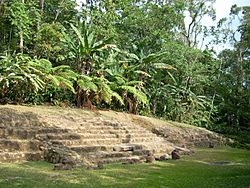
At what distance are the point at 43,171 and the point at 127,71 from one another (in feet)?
44.5

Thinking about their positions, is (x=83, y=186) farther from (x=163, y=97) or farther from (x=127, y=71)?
(x=163, y=97)

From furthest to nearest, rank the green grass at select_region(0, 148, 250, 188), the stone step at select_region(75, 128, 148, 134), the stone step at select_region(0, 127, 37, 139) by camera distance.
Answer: the stone step at select_region(75, 128, 148, 134)
the stone step at select_region(0, 127, 37, 139)
the green grass at select_region(0, 148, 250, 188)

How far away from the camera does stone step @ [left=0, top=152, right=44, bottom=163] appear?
32.6 ft

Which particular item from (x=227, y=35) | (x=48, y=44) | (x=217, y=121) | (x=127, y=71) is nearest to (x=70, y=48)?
(x=48, y=44)

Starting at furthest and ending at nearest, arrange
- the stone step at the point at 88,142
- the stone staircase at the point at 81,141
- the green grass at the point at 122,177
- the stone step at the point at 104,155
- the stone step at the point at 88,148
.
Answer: the stone step at the point at 88,142 < the stone step at the point at 88,148 < the stone step at the point at 104,155 < the stone staircase at the point at 81,141 < the green grass at the point at 122,177

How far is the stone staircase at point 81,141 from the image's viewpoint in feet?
34.7

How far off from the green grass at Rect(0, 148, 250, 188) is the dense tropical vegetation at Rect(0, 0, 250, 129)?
618 centimetres

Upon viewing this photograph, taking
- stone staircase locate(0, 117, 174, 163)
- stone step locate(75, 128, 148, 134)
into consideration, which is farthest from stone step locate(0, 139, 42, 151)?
stone step locate(75, 128, 148, 134)

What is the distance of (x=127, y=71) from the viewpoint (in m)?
21.9

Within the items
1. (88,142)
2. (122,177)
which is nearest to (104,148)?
(88,142)

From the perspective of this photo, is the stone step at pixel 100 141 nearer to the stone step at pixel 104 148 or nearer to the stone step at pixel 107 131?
the stone step at pixel 104 148

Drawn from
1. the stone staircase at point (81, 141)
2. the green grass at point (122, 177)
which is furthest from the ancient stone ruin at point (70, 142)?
the green grass at point (122, 177)

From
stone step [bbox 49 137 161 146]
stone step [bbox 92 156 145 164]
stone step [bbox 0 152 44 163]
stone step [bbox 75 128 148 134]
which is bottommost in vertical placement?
stone step [bbox 92 156 145 164]

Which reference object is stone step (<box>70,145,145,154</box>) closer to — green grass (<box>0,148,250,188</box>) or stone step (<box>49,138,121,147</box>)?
stone step (<box>49,138,121,147</box>)
